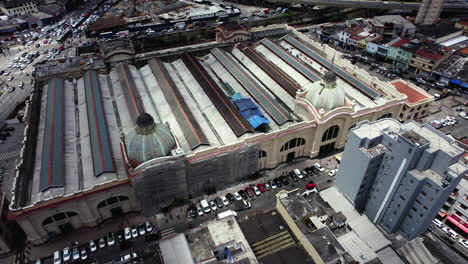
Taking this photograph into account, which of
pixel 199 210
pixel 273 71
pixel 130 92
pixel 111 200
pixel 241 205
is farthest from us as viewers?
pixel 273 71

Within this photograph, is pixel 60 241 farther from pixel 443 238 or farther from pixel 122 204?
pixel 443 238

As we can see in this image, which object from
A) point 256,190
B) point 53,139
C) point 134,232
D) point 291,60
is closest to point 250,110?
point 256,190

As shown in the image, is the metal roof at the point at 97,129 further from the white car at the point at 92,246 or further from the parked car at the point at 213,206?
the parked car at the point at 213,206

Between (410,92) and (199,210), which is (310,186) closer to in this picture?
(199,210)

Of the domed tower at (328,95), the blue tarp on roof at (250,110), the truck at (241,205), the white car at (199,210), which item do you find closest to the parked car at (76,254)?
the white car at (199,210)

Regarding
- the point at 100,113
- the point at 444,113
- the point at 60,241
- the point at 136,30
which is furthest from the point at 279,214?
the point at 136,30

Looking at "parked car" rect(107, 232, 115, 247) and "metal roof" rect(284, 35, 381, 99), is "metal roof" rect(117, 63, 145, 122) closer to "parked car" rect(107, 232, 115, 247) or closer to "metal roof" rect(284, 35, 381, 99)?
"parked car" rect(107, 232, 115, 247)
